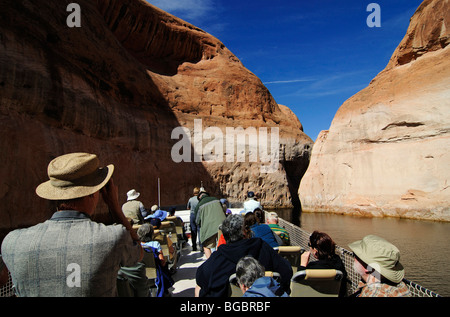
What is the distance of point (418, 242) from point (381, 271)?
11.5 meters

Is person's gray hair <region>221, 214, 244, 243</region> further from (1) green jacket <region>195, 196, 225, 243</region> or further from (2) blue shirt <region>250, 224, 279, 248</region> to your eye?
(1) green jacket <region>195, 196, 225, 243</region>

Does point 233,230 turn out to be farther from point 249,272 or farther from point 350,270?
point 350,270

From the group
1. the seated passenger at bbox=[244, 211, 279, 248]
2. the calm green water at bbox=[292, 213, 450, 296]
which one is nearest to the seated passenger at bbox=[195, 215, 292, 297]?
the seated passenger at bbox=[244, 211, 279, 248]

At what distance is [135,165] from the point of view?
18.5 m

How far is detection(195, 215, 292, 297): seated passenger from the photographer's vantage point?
2.45m

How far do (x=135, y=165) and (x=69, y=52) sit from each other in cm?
747

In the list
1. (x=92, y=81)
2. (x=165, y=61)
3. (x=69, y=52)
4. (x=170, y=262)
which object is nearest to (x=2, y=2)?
(x=69, y=52)

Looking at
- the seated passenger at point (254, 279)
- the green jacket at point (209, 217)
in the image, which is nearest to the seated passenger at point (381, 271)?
the seated passenger at point (254, 279)

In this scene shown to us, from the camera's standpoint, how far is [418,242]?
11.2 m

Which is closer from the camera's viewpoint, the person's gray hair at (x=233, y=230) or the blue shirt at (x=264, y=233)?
the person's gray hair at (x=233, y=230)

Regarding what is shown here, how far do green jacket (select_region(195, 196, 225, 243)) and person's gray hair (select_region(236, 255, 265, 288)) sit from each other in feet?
8.52

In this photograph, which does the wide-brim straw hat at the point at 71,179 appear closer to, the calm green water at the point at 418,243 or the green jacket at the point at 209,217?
the green jacket at the point at 209,217

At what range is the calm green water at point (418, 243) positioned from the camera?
23.8ft

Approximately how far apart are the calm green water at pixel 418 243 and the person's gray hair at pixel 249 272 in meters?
6.49
